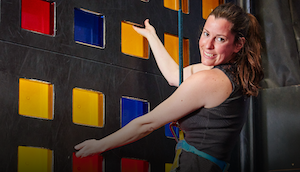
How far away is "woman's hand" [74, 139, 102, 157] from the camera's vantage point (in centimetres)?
142

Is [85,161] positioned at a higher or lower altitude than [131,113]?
lower

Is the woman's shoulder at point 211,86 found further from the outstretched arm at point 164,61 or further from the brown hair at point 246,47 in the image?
the outstretched arm at point 164,61

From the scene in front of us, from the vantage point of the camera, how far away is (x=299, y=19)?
202 cm

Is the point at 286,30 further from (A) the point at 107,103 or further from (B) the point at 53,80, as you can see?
(B) the point at 53,80

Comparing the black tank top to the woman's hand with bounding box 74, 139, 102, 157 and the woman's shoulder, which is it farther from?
the woman's hand with bounding box 74, 139, 102, 157

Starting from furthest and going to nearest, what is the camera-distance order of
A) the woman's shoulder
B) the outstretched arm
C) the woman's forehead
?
1. the outstretched arm
2. the woman's forehead
3. the woman's shoulder

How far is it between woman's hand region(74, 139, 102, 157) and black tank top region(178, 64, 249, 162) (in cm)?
31

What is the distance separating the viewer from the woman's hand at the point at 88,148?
1417mm

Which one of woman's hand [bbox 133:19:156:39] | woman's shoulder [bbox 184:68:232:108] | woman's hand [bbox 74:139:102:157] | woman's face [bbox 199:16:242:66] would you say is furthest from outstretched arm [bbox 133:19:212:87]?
woman's hand [bbox 74:139:102:157]

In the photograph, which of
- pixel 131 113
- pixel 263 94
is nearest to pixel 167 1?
pixel 131 113

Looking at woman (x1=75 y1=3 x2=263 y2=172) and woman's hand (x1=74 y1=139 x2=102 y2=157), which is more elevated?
woman (x1=75 y1=3 x2=263 y2=172)

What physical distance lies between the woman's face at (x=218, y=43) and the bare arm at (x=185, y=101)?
92mm

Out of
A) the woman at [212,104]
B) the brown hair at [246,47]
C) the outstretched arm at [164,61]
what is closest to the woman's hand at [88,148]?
the woman at [212,104]

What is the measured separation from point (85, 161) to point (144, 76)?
0.44 m
